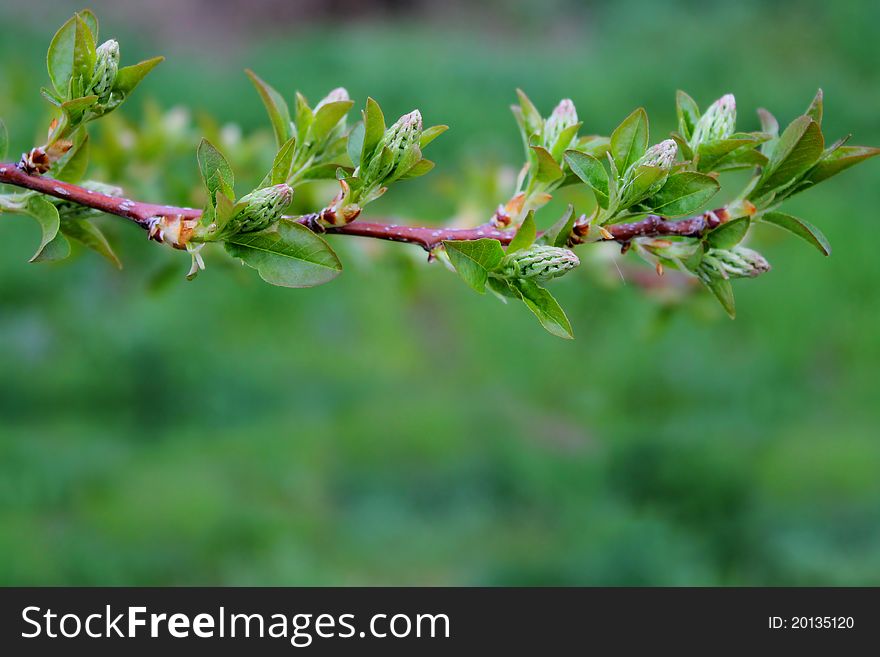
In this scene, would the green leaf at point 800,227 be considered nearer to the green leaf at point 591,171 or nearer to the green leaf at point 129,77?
the green leaf at point 591,171

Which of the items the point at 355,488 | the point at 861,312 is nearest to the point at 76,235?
the point at 355,488

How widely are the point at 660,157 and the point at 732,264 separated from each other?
0.11m

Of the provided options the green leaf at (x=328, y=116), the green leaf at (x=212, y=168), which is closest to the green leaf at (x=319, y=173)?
the green leaf at (x=328, y=116)

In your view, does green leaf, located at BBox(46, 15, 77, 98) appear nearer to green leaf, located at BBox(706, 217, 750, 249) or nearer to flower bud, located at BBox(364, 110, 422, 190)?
flower bud, located at BBox(364, 110, 422, 190)

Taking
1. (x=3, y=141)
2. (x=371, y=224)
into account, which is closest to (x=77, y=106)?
(x=3, y=141)

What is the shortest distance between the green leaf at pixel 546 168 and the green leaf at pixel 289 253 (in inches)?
8.0

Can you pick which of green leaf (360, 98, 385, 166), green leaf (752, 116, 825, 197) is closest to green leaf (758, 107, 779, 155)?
green leaf (752, 116, 825, 197)

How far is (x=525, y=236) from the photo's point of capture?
0.72m

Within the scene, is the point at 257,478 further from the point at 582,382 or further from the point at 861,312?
the point at 861,312

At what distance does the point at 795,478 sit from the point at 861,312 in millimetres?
936

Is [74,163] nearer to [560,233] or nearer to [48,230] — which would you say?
[48,230]

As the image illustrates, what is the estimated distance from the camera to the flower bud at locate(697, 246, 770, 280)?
2.46ft

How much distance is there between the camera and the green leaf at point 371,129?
724 mm

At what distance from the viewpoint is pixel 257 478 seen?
2502mm
